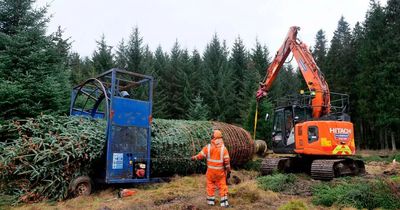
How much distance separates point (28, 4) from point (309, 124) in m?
11.0

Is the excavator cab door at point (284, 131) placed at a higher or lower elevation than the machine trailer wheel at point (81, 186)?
higher

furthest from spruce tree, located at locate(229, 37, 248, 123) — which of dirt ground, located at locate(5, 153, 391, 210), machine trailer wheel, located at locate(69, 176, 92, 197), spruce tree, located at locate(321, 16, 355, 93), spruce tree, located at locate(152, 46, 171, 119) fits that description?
machine trailer wheel, located at locate(69, 176, 92, 197)

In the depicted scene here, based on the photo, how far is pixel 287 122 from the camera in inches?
447

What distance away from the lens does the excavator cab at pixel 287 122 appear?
1108 centimetres

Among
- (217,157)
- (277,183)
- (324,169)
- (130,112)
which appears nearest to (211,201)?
(217,157)

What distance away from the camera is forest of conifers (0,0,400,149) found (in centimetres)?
1132

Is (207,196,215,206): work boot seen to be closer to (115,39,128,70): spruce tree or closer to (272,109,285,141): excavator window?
(272,109,285,141): excavator window

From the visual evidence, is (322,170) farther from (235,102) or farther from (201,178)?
(235,102)

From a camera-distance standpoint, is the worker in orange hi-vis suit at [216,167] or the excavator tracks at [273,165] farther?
the excavator tracks at [273,165]

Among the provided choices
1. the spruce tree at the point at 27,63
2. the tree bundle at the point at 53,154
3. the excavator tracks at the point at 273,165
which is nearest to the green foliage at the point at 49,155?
the tree bundle at the point at 53,154

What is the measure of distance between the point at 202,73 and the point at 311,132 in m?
25.8

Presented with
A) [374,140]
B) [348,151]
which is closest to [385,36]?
[374,140]

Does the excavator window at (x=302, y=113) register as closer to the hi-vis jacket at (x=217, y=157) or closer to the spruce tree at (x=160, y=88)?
the hi-vis jacket at (x=217, y=157)

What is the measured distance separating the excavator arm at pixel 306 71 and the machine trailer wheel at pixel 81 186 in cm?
737
